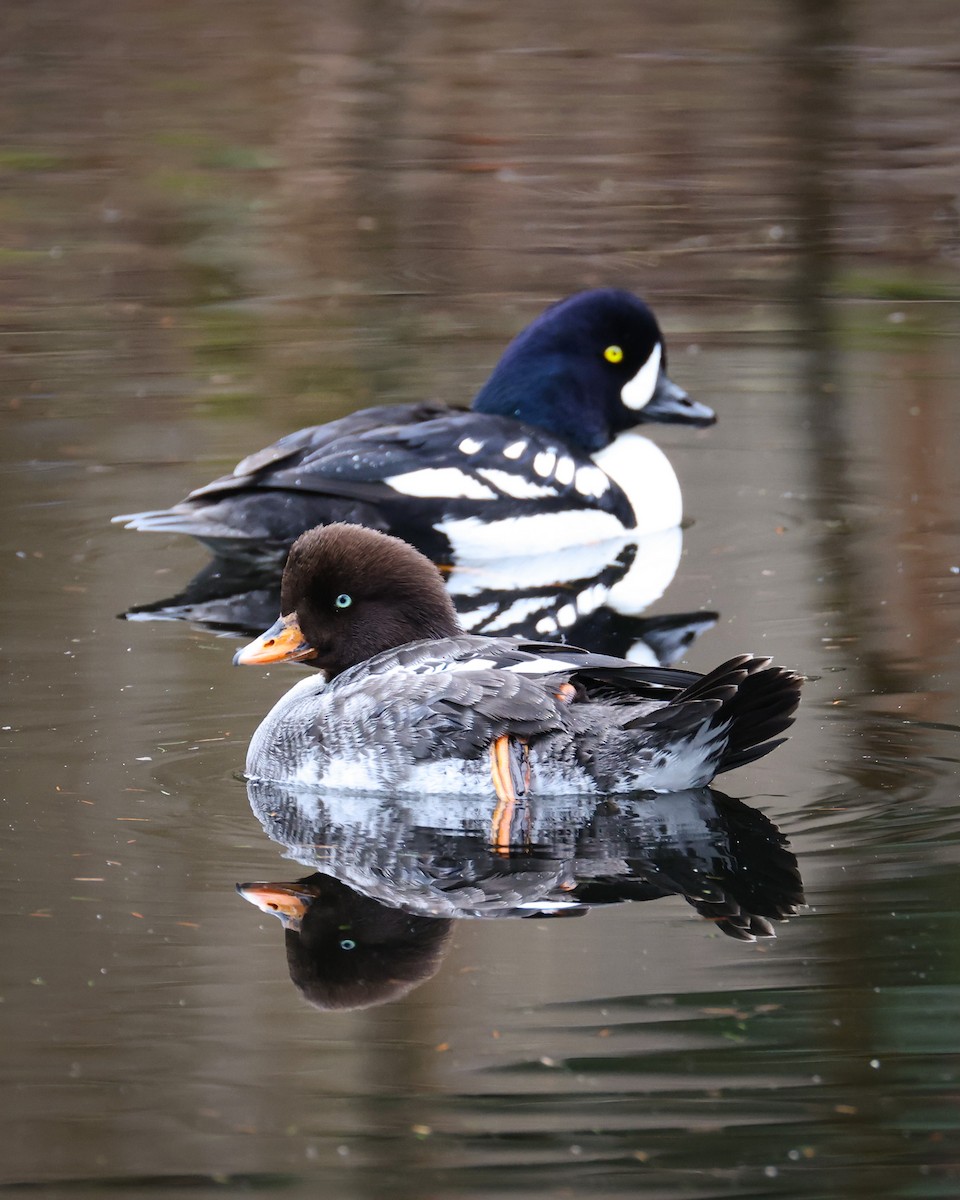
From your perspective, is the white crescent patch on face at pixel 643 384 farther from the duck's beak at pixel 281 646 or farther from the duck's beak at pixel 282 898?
the duck's beak at pixel 282 898

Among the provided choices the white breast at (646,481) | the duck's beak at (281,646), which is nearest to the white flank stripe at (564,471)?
the white breast at (646,481)

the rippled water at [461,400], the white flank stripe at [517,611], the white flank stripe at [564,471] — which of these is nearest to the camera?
the rippled water at [461,400]

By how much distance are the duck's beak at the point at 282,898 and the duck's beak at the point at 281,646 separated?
1202 millimetres

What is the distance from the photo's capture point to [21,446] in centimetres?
1073

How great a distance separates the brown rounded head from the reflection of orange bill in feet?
2.31

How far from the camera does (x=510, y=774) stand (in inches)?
233

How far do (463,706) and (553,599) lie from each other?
2.73 m

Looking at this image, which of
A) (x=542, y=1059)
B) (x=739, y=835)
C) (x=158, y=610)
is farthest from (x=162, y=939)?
(x=158, y=610)

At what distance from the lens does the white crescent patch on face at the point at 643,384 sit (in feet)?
33.0

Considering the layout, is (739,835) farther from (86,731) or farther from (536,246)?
(536,246)

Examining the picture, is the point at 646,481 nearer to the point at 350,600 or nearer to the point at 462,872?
the point at 350,600

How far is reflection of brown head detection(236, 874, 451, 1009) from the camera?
4805 mm

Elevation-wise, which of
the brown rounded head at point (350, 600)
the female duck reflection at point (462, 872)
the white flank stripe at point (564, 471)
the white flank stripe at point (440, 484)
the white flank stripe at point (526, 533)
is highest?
the brown rounded head at point (350, 600)

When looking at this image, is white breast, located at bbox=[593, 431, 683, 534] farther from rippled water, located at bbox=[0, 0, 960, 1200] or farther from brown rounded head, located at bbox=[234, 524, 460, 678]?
brown rounded head, located at bbox=[234, 524, 460, 678]
